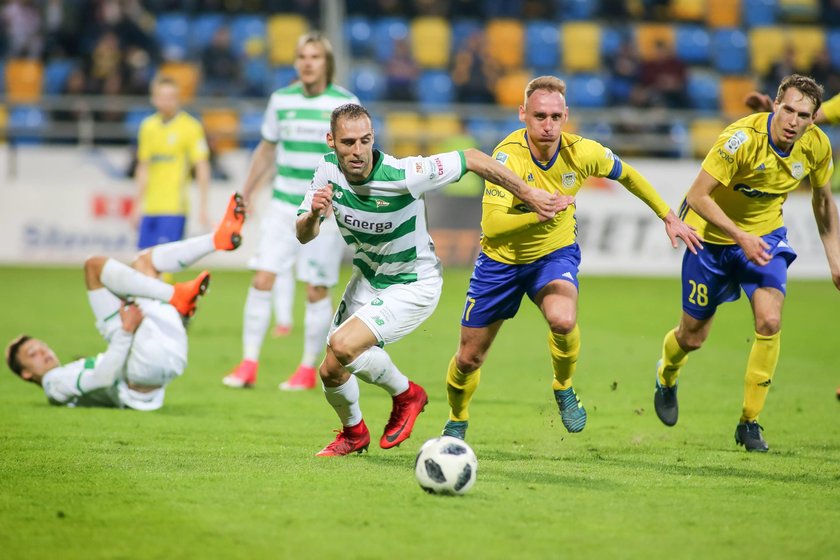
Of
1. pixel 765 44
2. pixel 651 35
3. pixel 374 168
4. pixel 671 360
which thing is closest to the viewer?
pixel 374 168

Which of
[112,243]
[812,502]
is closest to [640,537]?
[812,502]

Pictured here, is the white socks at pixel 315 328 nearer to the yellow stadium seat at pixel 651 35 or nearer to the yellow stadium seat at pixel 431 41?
the yellow stadium seat at pixel 431 41

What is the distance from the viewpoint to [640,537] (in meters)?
4.97

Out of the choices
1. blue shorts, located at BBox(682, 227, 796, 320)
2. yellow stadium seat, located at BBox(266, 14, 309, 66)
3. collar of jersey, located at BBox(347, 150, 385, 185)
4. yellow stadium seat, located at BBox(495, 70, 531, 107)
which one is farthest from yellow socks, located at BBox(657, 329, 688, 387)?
yellow stadium seat, located at BBox(266, 14, 309, 66)

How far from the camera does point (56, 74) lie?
20969 mm

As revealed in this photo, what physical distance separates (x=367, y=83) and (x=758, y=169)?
1486 cm

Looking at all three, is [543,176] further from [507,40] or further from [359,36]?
[507,40]

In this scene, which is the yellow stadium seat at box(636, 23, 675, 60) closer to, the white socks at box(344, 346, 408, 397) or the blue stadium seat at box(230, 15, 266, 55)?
the blue stadium seat at box(230, 15, 266, 55)

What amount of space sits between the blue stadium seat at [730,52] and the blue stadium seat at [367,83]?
6948 mm

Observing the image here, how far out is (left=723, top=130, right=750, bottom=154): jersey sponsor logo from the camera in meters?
7.07

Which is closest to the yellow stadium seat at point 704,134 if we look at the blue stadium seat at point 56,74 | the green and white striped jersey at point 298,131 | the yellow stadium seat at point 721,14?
the yellow stadium seat at point 721,14

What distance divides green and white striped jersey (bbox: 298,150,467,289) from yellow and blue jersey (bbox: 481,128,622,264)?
1.57 feet

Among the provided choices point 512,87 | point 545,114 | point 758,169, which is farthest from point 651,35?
point 545,114

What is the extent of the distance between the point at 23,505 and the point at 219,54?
1576cm
